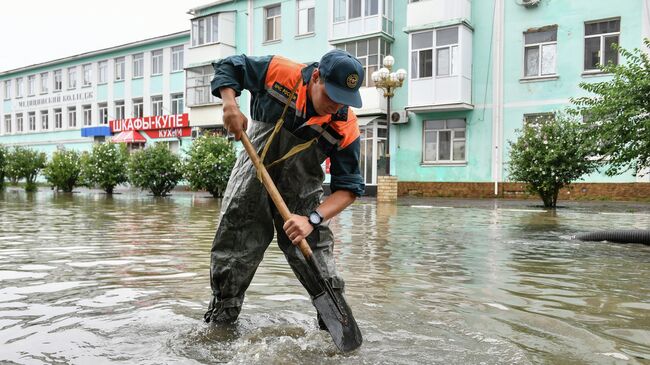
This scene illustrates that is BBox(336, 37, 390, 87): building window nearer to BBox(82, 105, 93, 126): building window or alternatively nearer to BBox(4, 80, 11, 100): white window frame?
BBox(82, 105, 93, 126): building window

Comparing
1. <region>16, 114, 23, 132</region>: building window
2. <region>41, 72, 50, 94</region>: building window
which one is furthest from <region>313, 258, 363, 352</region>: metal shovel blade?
<region>16, 114, 23, 132</region>: building window

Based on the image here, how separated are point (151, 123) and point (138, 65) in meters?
4.42

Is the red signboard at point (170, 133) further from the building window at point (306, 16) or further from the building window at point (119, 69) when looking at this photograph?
the building window at point (306, 16)

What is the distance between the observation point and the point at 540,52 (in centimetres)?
1981

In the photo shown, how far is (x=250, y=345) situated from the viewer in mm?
3105

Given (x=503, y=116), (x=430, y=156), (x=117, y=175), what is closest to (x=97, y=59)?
(x=117, y=175)

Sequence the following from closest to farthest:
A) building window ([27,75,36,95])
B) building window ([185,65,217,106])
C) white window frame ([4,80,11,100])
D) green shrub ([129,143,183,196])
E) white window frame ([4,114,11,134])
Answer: green shrub ([129,143,183,196]) → building window ([185,65,217,106]) → building window ([27,75,36,95]) → white window frame ([4,80,11,100]) → white window frame ([4,114,11,134])

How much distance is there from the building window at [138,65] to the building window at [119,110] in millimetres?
2259

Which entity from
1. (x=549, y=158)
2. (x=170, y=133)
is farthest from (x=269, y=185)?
(x=170, y=133)

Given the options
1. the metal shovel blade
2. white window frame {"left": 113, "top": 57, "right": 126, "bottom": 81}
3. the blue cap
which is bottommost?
the metal shovel blade

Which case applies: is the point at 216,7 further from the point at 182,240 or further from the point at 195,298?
the point at 195,298

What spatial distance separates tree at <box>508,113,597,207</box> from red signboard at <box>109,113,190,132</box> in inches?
823

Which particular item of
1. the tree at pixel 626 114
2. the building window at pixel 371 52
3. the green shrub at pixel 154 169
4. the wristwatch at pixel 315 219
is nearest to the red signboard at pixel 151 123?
the green shrub at pixel 154 169

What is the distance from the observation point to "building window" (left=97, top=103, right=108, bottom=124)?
119 ft
